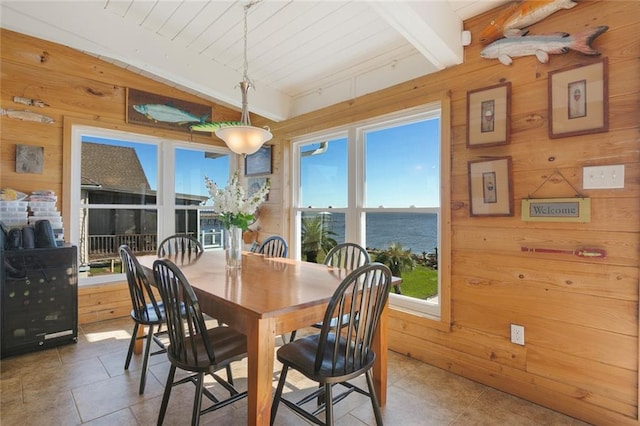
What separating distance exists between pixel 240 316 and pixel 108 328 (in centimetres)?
265

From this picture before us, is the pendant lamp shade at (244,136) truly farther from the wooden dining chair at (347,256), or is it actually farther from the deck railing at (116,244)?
the deck railing at (116,244)

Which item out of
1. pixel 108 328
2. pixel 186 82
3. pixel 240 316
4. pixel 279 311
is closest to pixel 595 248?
pixel 279 311

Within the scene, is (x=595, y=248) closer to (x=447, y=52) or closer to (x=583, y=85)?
(x=583, y=85)

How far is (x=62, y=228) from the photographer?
3221 millimetres

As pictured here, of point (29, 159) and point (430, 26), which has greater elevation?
point (430, 26)

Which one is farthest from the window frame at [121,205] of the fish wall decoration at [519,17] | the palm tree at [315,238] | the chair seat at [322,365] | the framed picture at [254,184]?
the fish wall decoration at [519,17]

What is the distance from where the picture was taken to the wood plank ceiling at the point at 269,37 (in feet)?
7.85

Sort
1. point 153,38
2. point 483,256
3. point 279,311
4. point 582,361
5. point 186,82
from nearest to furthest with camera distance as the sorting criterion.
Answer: point 279,311 < point 582,361 < point 483,256 < point 153,38 < point 186,82

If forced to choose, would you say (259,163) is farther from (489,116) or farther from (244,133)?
(489,116)

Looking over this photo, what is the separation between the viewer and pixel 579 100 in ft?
Result: 6.54

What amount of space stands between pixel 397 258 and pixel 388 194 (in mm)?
609

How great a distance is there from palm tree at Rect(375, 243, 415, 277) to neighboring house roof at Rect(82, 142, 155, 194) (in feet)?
9.76

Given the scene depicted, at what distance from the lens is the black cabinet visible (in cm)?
275

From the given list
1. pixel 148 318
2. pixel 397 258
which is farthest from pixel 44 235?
pixel 397 258
